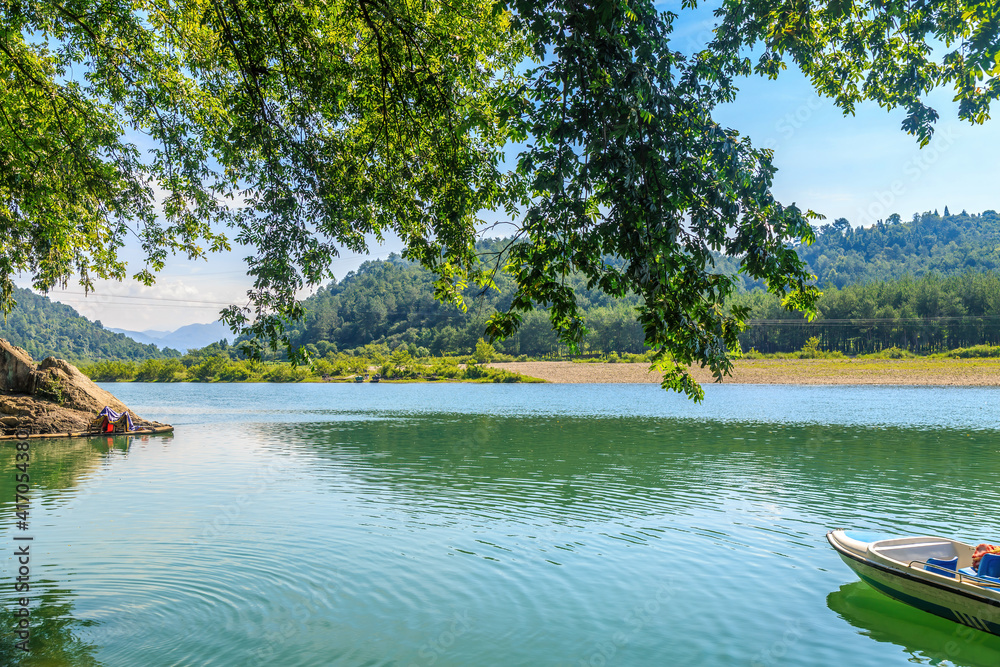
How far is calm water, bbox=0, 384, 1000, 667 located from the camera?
863cm

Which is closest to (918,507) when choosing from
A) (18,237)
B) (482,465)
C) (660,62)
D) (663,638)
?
(663,638)

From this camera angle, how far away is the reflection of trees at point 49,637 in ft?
25.6

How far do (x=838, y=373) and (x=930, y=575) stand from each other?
82.4m

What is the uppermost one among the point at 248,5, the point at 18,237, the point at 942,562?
the point at 248,5

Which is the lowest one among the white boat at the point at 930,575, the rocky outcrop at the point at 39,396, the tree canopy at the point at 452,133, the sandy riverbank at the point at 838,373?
the sandy riverbank at the point at 838,373

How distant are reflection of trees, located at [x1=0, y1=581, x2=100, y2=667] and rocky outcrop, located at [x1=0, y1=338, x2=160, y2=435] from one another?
74.9 ft

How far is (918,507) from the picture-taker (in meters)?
16.2

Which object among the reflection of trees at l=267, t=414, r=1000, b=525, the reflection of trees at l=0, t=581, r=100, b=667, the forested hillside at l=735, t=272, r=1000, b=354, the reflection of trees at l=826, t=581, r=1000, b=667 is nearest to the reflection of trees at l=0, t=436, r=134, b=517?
the reflection of trees at l=0, t=581, r=100, b=667

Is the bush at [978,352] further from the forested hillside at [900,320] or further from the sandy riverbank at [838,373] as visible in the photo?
the forested hillside at [900,320]

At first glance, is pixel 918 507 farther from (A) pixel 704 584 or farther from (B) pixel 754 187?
(B) pixel 754 187

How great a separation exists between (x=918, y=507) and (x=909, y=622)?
26.5 feet

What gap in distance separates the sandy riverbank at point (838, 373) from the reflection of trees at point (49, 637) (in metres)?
70.9

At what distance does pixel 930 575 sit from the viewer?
9.12 metres

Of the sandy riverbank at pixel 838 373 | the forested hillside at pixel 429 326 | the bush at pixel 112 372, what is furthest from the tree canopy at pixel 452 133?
the bush at pixel 112 372
